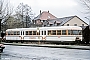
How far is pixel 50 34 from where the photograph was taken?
147ft

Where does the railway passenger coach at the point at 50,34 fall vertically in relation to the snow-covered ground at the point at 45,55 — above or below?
above

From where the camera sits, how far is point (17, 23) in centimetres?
8519

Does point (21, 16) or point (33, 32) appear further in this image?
point (21, 16)

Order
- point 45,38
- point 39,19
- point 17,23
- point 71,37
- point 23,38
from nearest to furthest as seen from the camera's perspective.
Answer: point 71,37
point 45,38
point 23,38
point 17,23
point 39,19

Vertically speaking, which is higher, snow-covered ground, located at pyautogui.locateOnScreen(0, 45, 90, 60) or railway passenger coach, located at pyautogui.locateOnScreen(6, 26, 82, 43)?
railway passenger coach, located at pyautogui.locateOnScreen(6, 26, 82, 43)

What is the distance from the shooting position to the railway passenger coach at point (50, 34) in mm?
42781

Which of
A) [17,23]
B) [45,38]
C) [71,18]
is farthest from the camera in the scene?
[71,18]

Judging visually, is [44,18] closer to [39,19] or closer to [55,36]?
[39,19]

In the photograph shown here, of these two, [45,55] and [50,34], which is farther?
[50,34]

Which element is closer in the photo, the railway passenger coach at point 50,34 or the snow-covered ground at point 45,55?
the snow-covered ground at point 45,55

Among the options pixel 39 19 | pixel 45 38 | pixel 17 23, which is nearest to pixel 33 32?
pixel 45 38

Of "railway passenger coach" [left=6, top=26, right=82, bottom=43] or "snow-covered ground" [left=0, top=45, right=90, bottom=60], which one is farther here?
"railway passenger coach" [left=6, top=26, right=82, bottom=43]

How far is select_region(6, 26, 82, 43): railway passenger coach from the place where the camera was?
4278 centimetres

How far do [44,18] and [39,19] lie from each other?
432cm
